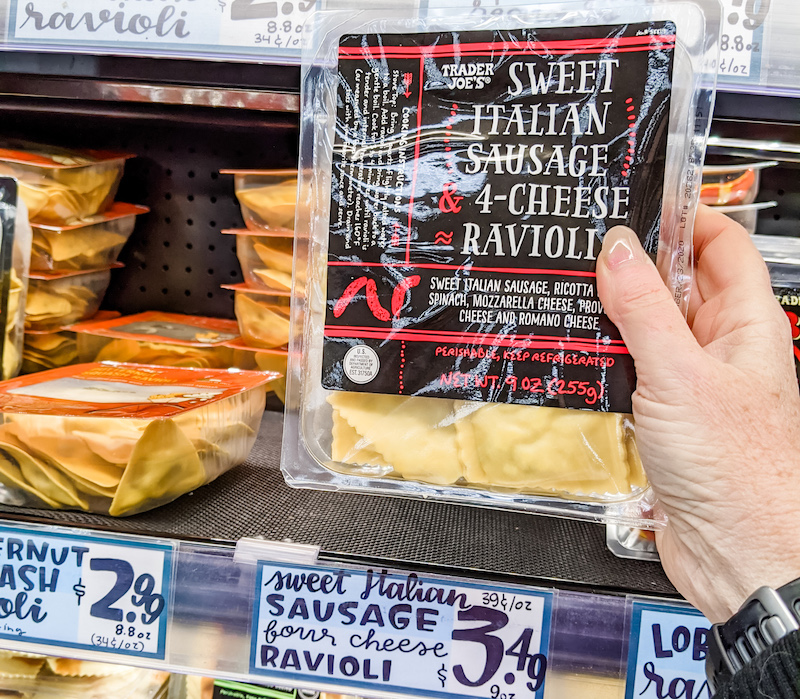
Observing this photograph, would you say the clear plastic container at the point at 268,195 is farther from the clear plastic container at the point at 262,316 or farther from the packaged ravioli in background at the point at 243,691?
the packaged ravioli in background at the point at 243,691

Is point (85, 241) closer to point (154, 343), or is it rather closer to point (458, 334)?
point (154, 343)

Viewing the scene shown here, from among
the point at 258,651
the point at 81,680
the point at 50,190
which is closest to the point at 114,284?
the point at 50,190

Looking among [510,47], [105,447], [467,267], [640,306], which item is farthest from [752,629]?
[105,447]

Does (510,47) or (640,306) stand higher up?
(510,47)

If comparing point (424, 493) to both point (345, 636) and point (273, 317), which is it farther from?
point (273, 317)

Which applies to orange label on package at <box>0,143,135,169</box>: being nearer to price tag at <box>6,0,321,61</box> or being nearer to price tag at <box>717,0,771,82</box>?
price tag at <box>6,0,321,61</box>

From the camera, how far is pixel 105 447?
739 mm

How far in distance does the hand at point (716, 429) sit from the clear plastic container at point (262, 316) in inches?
23.2

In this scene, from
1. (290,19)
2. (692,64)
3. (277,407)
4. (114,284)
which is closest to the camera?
(692,64)

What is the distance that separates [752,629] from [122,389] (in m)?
0.74

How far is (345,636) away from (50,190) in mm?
780

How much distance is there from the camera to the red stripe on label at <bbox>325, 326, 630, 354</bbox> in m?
0.62

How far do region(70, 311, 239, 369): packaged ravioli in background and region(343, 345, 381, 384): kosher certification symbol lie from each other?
468 millimetres

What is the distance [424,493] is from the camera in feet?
2.17
